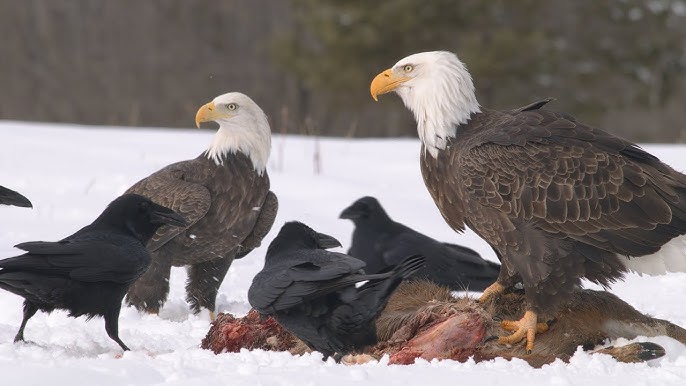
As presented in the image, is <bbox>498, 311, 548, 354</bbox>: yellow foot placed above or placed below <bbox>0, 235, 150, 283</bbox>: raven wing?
below

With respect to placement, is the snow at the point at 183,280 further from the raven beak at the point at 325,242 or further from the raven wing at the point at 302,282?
the raven beak at the point at 325,242

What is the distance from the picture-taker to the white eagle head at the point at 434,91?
262 inches

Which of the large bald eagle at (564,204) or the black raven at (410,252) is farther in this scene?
the black raven at (410,252)

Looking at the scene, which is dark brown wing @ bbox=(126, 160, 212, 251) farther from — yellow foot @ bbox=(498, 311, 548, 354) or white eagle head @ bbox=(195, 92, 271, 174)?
yellow foot @ bbox=(498, 311, 548, 354)

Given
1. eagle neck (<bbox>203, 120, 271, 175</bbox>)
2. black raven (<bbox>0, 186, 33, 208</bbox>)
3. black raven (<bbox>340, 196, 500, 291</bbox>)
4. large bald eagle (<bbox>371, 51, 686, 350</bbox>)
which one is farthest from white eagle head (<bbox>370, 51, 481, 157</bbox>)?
black raven (<bbox>0, 186, 33, 208</bbox>)

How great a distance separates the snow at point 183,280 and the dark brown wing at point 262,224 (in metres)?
0.47

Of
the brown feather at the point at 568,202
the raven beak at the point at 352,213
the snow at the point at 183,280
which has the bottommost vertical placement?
the snow at the point at 183,280

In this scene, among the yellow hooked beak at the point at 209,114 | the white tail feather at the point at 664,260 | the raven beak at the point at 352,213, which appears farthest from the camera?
the raven beak at the point at 352,213

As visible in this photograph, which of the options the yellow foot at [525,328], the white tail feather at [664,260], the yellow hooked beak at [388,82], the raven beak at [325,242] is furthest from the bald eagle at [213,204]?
the white tail feather at [664,260]

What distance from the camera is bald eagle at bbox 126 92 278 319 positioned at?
305 inches

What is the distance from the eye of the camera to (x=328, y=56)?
28484 millimetres

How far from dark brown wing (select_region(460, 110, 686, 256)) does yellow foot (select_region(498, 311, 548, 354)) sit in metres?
0.56

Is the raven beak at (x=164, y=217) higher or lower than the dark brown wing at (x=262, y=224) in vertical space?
higher

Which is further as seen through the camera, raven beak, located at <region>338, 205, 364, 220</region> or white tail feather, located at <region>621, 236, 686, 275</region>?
raven beak, located at <region>338, 205, 364, 220</region>
